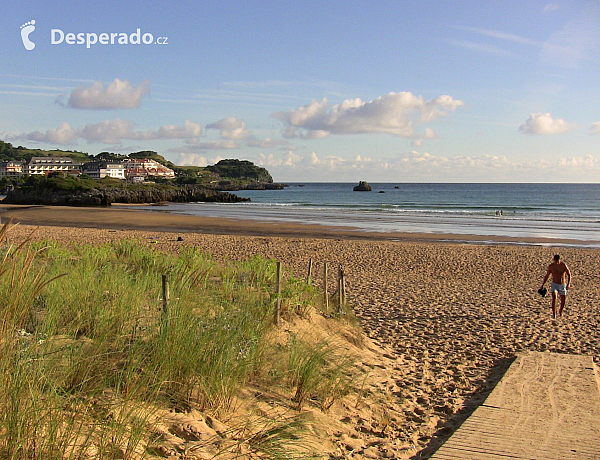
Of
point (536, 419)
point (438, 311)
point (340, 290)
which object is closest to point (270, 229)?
point (438, 311)

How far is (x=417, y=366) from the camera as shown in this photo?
7.50 meters

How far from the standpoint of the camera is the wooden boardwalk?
4.57 meters

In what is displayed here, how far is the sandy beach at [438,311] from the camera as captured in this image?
19.5 ft

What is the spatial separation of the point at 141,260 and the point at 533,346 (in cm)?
698

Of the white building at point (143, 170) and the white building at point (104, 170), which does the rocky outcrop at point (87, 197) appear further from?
the white building at point (104, 170)

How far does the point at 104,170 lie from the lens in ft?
427

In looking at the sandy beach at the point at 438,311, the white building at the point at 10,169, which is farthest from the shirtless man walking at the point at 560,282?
the white building at the point at 10,169

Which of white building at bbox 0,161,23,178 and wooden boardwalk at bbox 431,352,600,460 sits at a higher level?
white building at bbox 0,161,23,178

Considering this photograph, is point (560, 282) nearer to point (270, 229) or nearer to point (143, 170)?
point (270, 229)

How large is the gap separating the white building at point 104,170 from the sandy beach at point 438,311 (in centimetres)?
11140


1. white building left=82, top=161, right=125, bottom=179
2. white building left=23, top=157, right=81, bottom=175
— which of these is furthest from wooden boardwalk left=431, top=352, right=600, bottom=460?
white building left=23, top=157, right=81, bottom=175

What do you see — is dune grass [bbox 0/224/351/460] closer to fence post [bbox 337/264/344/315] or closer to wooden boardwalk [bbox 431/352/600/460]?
wooden boardwalk [bbox 431/352/600/460]

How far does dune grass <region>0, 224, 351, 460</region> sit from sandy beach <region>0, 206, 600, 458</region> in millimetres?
999

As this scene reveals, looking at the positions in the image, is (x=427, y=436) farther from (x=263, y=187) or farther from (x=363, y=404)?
(x=263, y=187)
